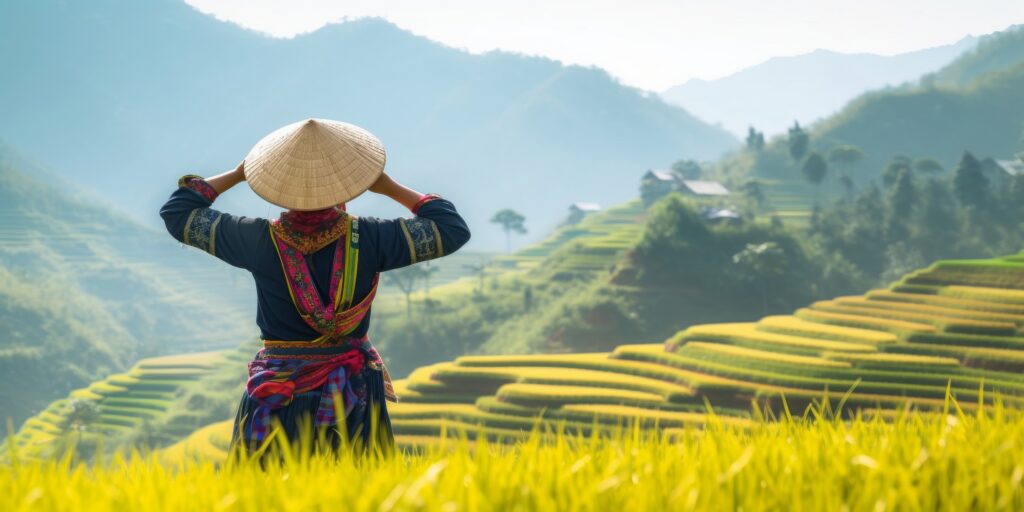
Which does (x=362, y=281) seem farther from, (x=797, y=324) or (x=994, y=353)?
(x=797, y=324)

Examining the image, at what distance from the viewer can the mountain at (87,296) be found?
7669 cm

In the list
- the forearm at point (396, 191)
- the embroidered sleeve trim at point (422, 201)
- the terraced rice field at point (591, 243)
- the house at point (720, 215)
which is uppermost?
the forearm at point (396, 191)

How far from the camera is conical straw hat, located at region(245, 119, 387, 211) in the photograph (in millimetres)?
2811

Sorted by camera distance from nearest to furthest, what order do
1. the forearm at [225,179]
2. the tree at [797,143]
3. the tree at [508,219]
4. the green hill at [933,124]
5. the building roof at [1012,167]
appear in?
1. the forearm at [225,179]
2. the building roof at [1012,167]
3. the tree at [797,143]
4. the tree at [508,219]
5. the green hill at [933,124]

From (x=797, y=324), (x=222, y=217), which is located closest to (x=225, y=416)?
(x=797, y=324)

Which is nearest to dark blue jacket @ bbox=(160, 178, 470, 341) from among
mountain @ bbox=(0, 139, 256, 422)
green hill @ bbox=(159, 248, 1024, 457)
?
green hill @ bbox=(159, 248, 1024, 457)

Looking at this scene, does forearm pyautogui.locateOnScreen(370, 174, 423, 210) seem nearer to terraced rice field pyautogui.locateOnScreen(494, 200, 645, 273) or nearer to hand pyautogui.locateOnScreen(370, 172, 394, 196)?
hand pyautogui.locateOnScreen(370, 172, 394, 196)

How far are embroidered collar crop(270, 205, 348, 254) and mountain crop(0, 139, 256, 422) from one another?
239 feet

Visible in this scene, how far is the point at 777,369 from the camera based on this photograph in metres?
27.2

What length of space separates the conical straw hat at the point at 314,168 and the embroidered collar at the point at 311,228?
8cm

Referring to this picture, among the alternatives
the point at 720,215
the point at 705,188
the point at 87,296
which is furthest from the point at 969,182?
Answer: the point at 87,296

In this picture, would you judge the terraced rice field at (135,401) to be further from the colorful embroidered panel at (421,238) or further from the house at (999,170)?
the house at (999,170)

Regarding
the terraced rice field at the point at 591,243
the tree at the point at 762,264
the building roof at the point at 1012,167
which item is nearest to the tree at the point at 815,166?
the terraced rice field at the point at 591,243

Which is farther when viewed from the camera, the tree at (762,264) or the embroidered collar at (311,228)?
the tree at (762,264)
